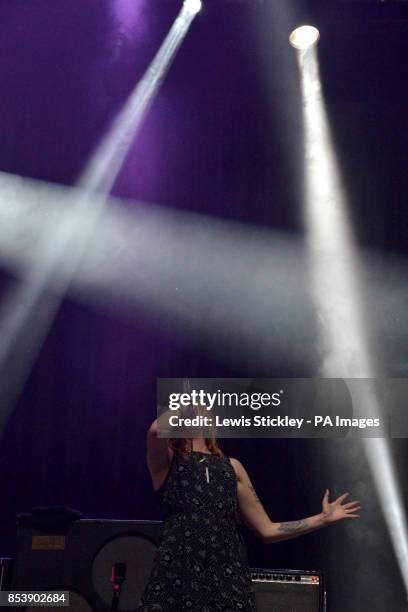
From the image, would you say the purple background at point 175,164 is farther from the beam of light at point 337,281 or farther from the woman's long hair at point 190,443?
the woman's long hair at point 190,443

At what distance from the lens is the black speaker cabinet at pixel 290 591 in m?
2.82

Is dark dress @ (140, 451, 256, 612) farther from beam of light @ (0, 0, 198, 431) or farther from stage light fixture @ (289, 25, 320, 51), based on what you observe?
stage light fixture @ (289, 25, 320, 51)

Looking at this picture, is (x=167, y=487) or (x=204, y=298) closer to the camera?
(x=167, y=487)

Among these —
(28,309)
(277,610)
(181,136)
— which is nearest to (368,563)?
(277,610)

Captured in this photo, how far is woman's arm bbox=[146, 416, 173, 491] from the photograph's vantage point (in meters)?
2.13

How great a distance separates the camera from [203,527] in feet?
6.64

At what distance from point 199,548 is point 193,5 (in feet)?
12.7

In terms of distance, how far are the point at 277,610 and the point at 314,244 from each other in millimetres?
2440

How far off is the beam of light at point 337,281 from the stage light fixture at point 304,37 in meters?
0.08

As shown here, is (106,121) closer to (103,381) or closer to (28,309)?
(28,309)

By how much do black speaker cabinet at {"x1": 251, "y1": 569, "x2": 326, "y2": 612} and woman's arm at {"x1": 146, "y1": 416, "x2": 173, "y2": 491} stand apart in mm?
1026

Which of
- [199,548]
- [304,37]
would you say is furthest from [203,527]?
[304,37]

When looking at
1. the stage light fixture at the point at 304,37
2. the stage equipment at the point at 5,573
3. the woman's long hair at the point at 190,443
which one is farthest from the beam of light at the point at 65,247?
the woman's long hair at the point at 190,443

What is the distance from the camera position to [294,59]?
483cm
